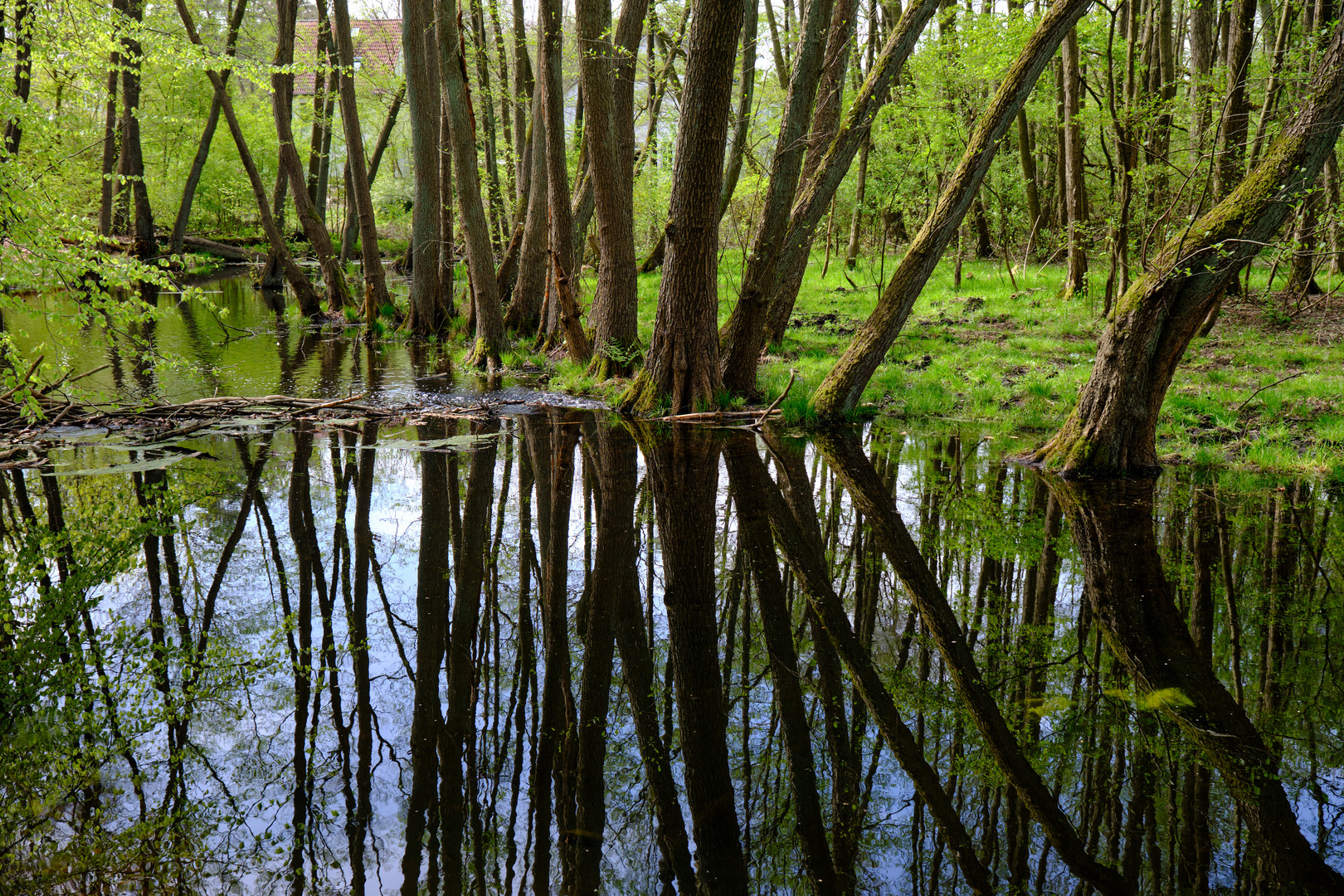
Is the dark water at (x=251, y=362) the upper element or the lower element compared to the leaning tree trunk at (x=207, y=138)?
lower

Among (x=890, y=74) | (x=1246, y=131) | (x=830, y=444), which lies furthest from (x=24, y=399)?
(x=1246, y=131)

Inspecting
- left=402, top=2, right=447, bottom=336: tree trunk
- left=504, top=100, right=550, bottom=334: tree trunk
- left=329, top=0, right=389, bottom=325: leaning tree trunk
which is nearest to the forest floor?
left=504, top=100, right=550, bottom=334: tree trunk

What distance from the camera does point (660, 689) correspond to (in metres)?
3.52

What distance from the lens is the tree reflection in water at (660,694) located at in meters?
2.49

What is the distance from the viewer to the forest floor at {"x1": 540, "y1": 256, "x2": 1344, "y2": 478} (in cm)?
850

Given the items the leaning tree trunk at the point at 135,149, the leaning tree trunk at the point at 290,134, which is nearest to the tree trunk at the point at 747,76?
the leaning tree trunk at the point at 290,134

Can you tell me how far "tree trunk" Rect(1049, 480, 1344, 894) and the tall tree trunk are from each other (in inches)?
186

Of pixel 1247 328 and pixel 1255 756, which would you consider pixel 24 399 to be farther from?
pixel 1247 328

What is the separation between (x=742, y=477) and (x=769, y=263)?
3.88 m

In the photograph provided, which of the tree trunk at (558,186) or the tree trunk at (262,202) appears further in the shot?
the tree trunk at (262,202)

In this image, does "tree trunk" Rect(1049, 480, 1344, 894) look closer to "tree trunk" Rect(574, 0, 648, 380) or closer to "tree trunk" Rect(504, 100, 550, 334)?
"tree trunk" Rect(574, 0, 648, 380)

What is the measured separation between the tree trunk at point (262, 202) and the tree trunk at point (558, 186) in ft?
29.5

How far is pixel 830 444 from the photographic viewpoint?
8836 millimetres

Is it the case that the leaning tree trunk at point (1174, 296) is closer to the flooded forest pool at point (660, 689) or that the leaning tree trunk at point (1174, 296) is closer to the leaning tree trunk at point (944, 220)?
the flooded forest pool at point (660, 689)
